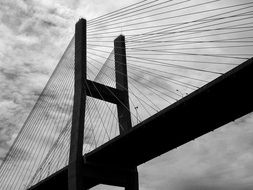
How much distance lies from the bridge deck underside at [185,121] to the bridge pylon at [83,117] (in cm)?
32

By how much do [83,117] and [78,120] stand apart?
0.80 feet

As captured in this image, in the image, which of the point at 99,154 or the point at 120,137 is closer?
the point at 120,137

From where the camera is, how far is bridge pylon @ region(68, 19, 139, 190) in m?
13.2

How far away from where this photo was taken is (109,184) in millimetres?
14188

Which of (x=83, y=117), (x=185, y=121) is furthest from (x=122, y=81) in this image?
(x=185, y=121)

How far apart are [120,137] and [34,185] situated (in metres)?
5.38

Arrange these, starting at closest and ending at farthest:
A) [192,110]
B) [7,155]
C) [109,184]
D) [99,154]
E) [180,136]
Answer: [192,110]
[180,136]
[99,154]
[109,184]
[7,155]

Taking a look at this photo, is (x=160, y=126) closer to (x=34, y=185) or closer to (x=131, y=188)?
(x=131, y=188)

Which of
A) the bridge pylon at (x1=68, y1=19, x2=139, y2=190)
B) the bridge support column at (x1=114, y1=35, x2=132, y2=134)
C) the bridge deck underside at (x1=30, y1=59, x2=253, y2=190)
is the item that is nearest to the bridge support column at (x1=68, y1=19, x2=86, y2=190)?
the bridge pylon at (x1=68, y1=19, x2=139, y2=190)

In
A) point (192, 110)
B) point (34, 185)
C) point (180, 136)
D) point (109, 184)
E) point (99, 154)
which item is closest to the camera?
point (192, 110)

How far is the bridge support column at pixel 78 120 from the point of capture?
13.0 metres

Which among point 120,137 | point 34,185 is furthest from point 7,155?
point 120,137

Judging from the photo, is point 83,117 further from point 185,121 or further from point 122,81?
point 185,121

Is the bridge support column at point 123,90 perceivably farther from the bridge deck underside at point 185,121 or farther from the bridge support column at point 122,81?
the bridge deck underside at point 185,121
